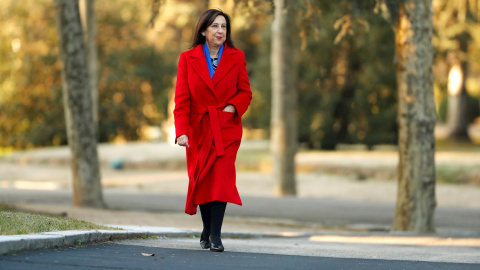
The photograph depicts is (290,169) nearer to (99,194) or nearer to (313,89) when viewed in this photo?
(99,194)

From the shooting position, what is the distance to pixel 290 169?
1914 cm

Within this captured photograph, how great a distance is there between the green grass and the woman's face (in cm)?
207

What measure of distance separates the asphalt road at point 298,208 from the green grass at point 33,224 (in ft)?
20.7

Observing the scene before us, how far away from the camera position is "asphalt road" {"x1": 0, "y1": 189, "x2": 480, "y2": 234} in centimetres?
1426

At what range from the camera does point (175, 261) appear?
6.84 m

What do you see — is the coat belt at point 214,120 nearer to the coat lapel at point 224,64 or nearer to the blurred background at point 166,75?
the coat lapel at point 224,64

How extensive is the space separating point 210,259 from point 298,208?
28.5ft

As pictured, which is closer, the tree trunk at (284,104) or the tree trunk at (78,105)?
the tree trunk at (78,105)

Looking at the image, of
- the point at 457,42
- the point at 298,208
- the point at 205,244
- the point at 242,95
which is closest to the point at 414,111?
the point at 298,208

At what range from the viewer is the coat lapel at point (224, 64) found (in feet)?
25.7

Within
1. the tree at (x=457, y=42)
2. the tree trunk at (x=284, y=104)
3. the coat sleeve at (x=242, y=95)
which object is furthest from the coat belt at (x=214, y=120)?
the tree at (x=457, y=42)

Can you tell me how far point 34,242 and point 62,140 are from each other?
97.3ft

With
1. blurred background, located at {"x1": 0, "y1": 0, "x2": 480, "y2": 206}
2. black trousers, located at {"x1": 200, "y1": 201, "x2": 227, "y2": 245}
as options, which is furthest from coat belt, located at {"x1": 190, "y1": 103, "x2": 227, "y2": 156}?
blurred background, located at {"x1": 0, "y1": 0, "x2": 480, "y2": 206}

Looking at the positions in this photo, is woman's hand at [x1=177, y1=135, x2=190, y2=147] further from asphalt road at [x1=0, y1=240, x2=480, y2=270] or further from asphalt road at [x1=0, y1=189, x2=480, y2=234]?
asphalt road at [x1=0, y1=189, x2=480, y2=234]
